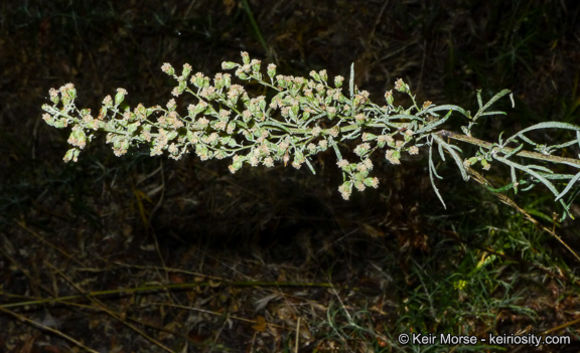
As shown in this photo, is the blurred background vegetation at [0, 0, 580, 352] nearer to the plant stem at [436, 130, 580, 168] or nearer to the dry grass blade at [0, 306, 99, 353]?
the dry grass blade at [0, 306, 99, 353]

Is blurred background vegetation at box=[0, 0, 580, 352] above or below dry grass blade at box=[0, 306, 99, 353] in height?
above

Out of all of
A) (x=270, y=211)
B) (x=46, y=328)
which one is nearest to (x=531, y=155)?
(x=270, y=211)

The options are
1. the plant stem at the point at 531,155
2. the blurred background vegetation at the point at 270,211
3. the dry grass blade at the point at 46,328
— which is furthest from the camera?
the dry grass blade at the point at 46,328

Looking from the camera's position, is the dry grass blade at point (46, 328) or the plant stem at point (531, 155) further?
the dry grass blade at point (46, 328)

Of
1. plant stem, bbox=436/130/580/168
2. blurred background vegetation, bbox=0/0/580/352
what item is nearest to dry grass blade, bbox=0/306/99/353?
blurred background vegetation, bbox=0/0/580/352

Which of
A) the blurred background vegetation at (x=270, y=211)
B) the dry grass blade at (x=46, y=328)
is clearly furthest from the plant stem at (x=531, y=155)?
the dry grass blade at (x=46, y=328)

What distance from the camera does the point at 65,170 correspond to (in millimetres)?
4961

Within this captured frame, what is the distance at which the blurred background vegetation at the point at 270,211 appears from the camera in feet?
12.3

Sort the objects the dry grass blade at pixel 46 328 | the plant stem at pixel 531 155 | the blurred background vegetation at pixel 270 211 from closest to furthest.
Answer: the plant stem at pixel 531 155 → the blurred background vegetation at pixel 270 211 → the dry grass blade at pixel 46 328

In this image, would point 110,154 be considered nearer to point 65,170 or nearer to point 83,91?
point 65,170

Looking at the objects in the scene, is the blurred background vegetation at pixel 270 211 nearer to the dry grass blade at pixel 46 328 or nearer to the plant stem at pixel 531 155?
the dry grass blade at pixel 46 328

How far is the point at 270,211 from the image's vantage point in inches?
177

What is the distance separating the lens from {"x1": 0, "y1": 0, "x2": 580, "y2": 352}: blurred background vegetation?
3762 millimetres

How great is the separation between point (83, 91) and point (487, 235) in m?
3.92
